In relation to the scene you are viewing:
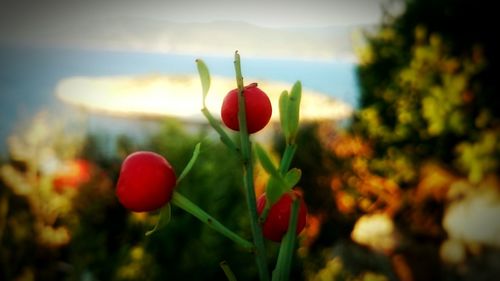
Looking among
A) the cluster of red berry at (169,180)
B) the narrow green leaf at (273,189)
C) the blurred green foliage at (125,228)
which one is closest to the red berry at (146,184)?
the cluster of red berry at (169,180)

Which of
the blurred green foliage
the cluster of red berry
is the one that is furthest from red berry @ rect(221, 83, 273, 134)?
the blurred green foliage

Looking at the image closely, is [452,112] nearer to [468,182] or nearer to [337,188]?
[468,182]

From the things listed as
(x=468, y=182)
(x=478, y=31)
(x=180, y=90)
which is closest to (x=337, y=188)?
(x=468, y=182)

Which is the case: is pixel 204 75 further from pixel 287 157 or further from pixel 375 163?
pixel 375 163

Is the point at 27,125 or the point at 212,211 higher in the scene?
the point at 27,125

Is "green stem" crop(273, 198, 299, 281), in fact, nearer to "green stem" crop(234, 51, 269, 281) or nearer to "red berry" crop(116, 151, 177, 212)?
"green stem" crop(234, 51, 269, 281)

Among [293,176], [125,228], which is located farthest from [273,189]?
[125,228]

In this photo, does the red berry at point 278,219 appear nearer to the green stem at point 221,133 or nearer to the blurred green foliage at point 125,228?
the green stem at point 221,133
